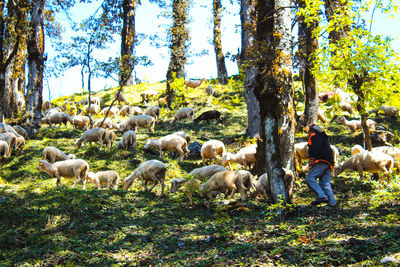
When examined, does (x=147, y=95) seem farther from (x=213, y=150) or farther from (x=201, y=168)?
(x=201, y=168)

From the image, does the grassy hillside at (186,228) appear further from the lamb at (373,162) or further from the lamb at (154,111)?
the lamb at (154,111)

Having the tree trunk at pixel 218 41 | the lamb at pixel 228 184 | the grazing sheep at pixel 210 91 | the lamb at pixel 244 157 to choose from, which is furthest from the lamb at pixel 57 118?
the lamb at pixel 228 184

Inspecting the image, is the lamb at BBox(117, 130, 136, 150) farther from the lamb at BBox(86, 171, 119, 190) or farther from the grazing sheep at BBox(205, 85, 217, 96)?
the grazing sheep at BBox(205, 85, 217, 96)

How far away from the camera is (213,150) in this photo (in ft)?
52.6

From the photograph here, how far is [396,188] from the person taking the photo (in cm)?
1100

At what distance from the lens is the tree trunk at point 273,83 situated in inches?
344

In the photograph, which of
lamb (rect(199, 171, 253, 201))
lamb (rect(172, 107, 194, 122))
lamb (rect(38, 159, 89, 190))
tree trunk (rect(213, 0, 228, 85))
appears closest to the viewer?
lamb (rect(199, 171, 253, 201))

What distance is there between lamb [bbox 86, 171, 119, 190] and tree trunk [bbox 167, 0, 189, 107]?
1432 centimetres

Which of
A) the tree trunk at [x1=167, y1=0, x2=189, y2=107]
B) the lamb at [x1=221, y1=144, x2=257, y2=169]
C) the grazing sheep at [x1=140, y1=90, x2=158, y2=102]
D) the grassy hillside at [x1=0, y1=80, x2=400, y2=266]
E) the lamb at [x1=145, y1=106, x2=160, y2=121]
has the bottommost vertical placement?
the grassy hillside at [x1=0, y1=80, x2=400, y2=266]

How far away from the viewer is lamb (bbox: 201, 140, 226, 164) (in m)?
16.0

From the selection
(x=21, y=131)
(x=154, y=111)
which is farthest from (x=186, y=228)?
(x=154, y=111)

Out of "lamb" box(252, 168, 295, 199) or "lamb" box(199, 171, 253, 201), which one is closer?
"lamb" box(252, 168, 295, 199)

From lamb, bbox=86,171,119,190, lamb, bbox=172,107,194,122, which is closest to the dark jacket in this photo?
lamb, bbox=86,171,119,190

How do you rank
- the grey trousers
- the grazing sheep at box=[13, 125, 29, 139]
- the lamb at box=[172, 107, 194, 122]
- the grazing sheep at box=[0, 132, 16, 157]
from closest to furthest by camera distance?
the grey trousers, the grazing sheep at box=[0, 132, 16, 157], the grazing sheep at box=[13, 125, 29, 139], the lamb at box=[172, 107, 194, 122]
